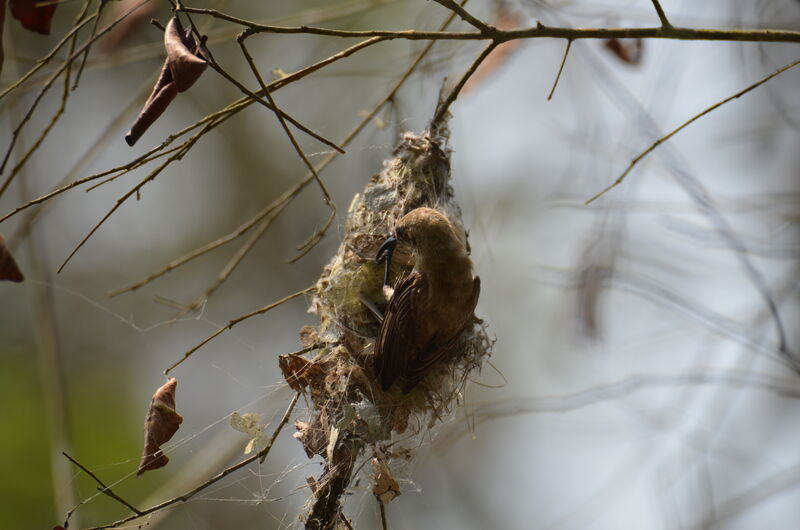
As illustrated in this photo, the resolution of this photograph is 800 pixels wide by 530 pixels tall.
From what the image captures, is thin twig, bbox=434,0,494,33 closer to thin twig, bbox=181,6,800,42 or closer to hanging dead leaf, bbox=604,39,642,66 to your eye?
thin twig, bbox=181,6,800,42

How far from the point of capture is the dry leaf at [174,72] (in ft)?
7.60

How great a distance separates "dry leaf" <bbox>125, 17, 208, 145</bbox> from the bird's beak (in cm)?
135

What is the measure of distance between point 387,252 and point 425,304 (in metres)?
0.40

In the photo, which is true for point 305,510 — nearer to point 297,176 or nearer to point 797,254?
point 797,254

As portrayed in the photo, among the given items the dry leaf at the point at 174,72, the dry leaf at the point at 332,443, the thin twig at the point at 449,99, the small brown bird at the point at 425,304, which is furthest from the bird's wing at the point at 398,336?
the dry leaf at the point at 174,72

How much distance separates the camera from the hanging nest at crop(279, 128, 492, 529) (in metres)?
3.06

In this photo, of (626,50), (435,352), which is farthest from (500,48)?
(435,352)

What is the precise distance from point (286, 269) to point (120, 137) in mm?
4052

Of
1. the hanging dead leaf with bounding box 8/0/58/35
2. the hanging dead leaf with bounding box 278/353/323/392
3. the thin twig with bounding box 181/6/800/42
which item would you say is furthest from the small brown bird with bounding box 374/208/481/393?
the hanging dead leaf with bounding box 8/0/58/35

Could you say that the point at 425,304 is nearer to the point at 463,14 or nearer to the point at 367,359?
the point at 367,359

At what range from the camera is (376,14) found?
27.4ft

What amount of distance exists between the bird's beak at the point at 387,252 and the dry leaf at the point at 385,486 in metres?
0.85

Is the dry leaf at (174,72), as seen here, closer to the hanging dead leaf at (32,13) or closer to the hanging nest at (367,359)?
the hanging dead leaf at (32,13)

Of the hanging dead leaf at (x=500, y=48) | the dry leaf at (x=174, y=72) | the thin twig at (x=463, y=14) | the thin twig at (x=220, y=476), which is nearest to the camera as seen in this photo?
the dry leaf at (x=174, y=72)
